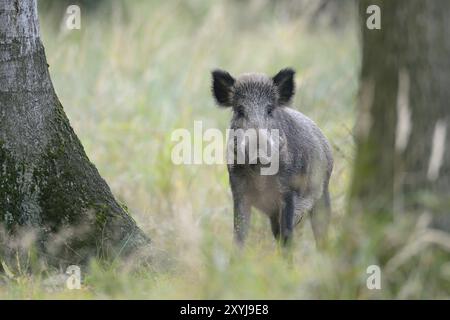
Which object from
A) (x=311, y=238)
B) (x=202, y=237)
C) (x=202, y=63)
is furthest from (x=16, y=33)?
(x=202, y=63)

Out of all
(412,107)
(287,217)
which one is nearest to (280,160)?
(287,217)

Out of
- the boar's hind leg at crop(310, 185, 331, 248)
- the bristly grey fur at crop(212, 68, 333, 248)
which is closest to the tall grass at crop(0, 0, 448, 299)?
the boar's hind leg at crop(310, 185, 331, 248)

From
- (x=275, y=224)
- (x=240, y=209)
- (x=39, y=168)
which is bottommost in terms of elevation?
(x=275, y=224)

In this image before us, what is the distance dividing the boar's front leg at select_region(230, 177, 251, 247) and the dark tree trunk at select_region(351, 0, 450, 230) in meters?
1.85

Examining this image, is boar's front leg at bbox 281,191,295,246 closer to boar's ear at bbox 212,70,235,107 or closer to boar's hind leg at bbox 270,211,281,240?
boar's hind leg at bbox 270,211,281,240

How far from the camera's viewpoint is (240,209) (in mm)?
6367

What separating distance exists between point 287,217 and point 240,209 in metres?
0.36

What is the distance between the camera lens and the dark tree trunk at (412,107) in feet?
14.4

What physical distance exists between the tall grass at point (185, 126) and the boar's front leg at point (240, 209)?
6.7 inches

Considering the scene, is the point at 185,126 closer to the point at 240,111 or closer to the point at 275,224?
the point at 275,224

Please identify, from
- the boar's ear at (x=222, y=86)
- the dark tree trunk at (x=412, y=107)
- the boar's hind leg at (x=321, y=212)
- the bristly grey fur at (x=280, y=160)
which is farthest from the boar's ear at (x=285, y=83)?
the dark tree trunk at (x=412, y=107)

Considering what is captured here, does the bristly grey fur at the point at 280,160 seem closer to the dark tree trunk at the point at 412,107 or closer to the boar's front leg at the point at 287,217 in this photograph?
the boar's front leg at the point at 287,217

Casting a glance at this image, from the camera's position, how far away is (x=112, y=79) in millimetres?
11086

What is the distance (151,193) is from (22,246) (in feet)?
10.6
